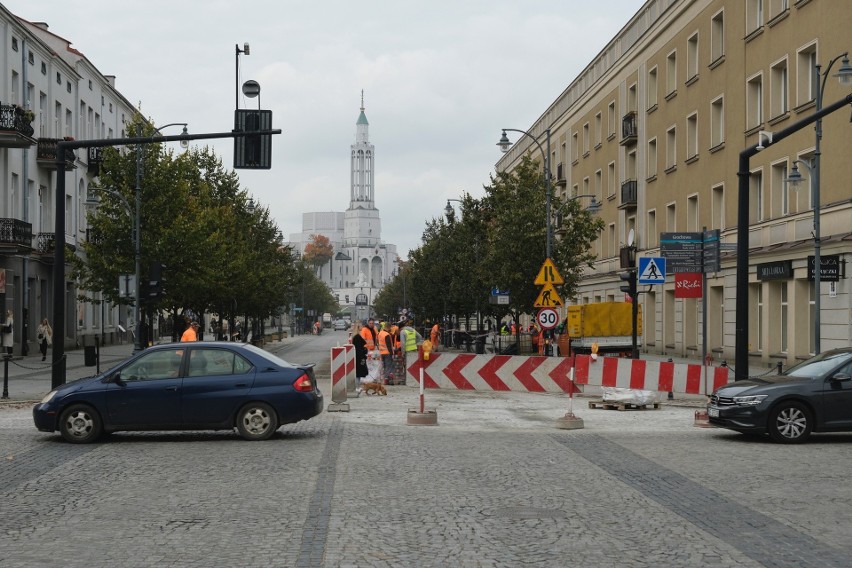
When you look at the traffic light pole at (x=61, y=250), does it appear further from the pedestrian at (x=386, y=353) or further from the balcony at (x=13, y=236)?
the balcony at (x=13, y=236)

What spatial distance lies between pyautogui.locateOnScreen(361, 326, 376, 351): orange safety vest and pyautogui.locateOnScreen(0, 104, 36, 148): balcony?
1851cm

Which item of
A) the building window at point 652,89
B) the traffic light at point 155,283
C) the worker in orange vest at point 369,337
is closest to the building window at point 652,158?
the building window at point 652,89

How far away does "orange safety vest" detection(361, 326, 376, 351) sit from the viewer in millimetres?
27812

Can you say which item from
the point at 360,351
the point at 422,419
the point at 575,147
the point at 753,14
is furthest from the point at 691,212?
the point at 422,419

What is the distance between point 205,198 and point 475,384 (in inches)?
1134

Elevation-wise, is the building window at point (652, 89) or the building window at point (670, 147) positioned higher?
the building window at point (652, 89)

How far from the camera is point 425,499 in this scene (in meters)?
10.1

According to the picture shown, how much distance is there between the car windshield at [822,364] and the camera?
15.6 meters

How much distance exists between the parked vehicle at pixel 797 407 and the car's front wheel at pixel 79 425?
28.4 feet

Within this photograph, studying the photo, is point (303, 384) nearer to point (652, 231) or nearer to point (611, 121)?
point (652, 231)

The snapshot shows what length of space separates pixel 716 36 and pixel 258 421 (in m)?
30.0

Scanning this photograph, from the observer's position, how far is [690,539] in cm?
827

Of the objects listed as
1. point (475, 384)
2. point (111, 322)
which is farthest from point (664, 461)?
point (111, 322)

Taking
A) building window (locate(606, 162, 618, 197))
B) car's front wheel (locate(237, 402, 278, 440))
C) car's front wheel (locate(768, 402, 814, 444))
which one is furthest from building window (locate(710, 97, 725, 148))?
car's front wheel (locate(237, 402, 278, 440))
